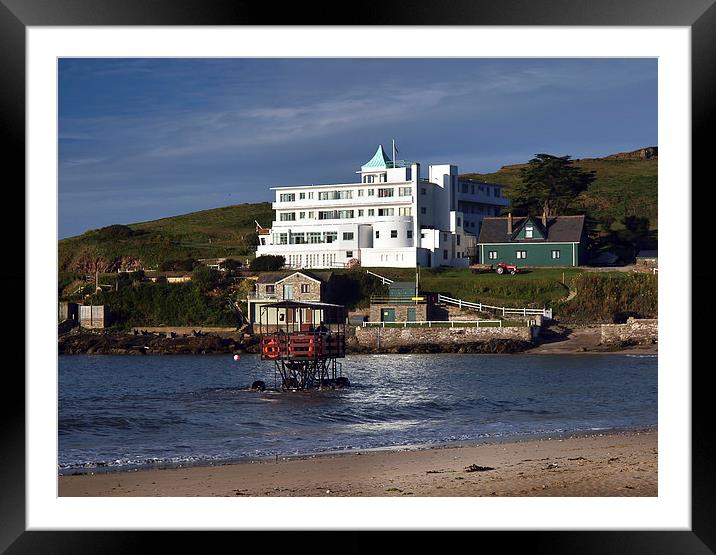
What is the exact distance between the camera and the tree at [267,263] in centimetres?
5197

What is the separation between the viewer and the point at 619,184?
79750 millimetres

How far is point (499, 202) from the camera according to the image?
6178cm

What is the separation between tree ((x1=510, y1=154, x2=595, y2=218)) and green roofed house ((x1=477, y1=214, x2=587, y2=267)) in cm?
539

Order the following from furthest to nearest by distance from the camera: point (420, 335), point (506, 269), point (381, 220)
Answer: point (381, 220)
point (506, 269)
point (420, 335)

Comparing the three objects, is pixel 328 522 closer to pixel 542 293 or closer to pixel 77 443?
pixel 77 443

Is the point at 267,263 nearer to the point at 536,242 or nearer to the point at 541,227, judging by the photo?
the point at 536,242

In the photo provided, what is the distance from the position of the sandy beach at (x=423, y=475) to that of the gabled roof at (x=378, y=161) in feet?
142

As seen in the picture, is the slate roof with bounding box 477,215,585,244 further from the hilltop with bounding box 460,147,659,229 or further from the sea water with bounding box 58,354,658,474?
the sea water with bounding box 58,354,658,474

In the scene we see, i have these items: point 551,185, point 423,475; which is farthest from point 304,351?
point 551,185

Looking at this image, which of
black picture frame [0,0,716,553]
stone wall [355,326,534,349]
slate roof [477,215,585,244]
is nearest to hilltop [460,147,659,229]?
slate roof [477,215,585,244]

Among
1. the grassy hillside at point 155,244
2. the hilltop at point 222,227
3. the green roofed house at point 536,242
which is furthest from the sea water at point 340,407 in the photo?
the hilltop at point 222,227

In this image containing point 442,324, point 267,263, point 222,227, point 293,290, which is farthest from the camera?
point 222,227
